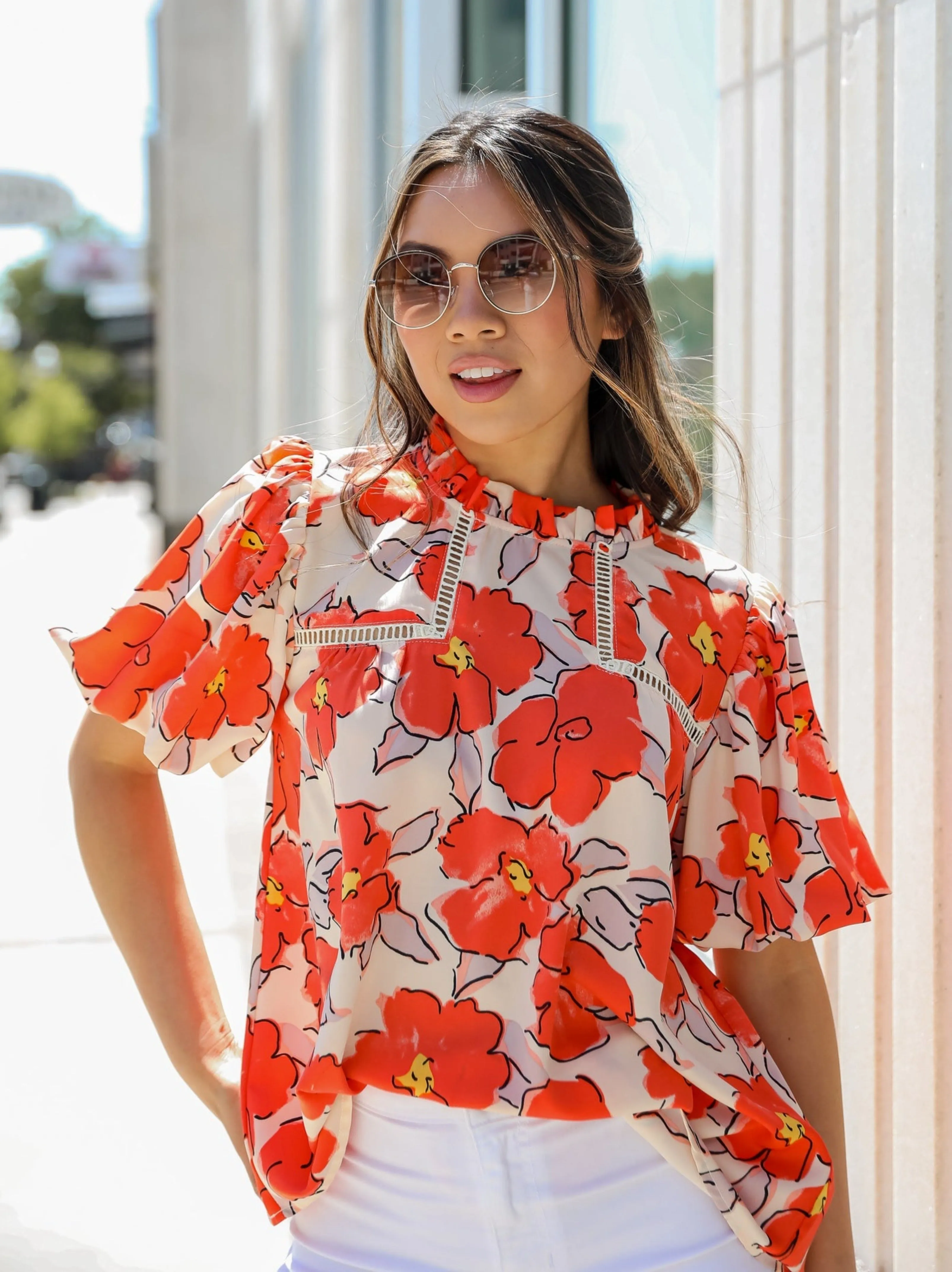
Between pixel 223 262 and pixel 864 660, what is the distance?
55.5 ft

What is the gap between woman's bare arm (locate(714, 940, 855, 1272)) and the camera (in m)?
1.72

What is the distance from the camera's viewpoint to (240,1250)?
3178 mm

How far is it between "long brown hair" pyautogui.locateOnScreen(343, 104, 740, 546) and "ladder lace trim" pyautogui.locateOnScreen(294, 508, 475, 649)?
0.42 ft

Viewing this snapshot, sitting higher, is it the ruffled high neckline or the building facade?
the building facade

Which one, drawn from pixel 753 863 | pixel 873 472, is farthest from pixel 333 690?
pixel 873 472

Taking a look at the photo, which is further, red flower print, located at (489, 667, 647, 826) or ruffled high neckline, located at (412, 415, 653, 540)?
ruffled high neckline, located at (412, 415, 653, 540)

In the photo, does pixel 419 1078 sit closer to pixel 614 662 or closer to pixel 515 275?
pixel 614 662

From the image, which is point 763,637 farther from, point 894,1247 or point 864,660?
point 894,1247

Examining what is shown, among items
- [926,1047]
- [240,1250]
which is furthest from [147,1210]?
[926,1047]

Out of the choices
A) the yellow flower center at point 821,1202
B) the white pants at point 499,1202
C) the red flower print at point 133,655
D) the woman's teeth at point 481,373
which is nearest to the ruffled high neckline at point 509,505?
the woman's teeth at point 481,373

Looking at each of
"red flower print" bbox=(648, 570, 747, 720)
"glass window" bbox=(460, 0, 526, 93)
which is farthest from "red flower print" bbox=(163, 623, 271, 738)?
"glass window" bbox=(460, 0, 526, 93)

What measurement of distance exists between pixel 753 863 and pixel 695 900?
80mm

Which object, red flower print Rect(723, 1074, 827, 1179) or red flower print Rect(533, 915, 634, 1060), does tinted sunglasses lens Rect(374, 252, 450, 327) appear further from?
red flower print Rect(723, 1074, 827, 1179)

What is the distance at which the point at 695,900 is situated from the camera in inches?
67.6
